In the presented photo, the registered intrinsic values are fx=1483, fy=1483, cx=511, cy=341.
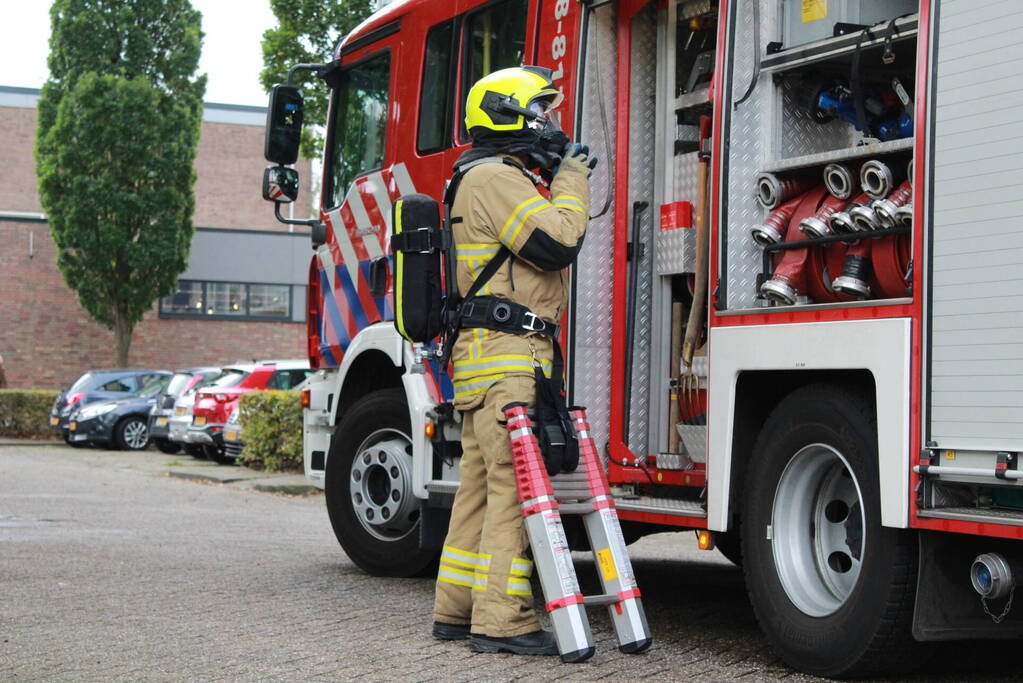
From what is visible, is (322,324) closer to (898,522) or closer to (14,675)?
(14,675)

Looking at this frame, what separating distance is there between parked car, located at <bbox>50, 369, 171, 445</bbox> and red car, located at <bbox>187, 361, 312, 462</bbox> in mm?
4791

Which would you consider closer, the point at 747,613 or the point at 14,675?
the point at 14,675

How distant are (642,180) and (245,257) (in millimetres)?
31986

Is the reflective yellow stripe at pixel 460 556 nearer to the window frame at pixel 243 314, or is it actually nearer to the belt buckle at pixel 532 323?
the belt buckle at pixel 532 323

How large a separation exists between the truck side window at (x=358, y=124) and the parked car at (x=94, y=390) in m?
17.5

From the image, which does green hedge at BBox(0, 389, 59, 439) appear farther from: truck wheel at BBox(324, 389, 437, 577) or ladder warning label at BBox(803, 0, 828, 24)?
ladder warning label at BBox(803, 0, 828, 24)

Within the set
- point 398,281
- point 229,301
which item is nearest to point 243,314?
point 229,301

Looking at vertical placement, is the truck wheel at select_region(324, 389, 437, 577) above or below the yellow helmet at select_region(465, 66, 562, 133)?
below

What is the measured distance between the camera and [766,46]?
18.7ft

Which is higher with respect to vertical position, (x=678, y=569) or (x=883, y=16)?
(x=883, y=16)

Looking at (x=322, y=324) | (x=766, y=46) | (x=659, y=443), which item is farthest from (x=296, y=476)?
(x=766, y=46)

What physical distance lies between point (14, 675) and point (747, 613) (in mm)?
3503

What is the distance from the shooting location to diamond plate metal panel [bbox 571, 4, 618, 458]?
6621 mm

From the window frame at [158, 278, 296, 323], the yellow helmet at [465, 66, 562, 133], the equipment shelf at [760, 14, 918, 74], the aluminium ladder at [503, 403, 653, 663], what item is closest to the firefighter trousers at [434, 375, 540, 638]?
the aluminium ladder at [503, 403, 653, 663]
